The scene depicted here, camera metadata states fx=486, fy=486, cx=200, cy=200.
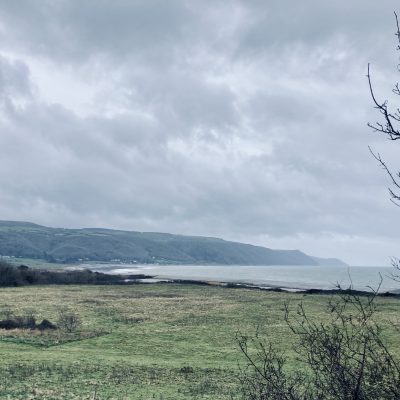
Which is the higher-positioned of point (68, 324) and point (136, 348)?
point (68, 324)

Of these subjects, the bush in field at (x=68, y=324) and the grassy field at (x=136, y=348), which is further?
the bush in field at (x=68, y=324)

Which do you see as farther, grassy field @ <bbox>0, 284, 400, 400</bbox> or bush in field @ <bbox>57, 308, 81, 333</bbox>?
bush in field @ <bbox>57, 308, 81, 333</bbox>

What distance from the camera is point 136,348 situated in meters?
37.8

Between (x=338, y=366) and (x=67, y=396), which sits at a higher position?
(x=338, y=366)

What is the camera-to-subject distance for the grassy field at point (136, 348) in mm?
22375

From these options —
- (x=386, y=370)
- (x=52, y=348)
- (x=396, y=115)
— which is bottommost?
(x=52, y=348)

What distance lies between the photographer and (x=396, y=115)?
229 inches

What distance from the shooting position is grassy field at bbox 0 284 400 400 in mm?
22375

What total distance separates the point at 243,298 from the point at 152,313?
85.8 ft

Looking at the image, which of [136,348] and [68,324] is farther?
[68,324]

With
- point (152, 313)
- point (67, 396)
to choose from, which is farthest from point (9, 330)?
point (67, 396)

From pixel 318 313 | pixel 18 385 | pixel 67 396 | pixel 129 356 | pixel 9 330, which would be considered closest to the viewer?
pixel 67 396

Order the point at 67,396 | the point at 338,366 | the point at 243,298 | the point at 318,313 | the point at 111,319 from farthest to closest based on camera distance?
1. the point at 243,298
2. the point at 318,313
3. the point at 111,319
4. the point at 67,396
5. the point at 338,366

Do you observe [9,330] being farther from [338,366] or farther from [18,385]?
[338,366]
